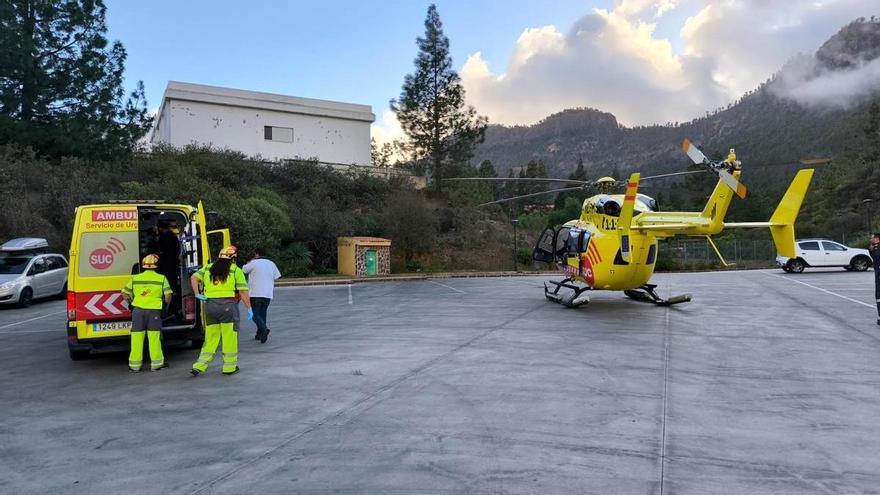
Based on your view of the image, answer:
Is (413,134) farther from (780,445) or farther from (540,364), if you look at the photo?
(780,445)

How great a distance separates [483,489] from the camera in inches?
150

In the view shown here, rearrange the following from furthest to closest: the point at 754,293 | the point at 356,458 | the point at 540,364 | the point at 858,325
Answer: the point at 754,293
the point at 858,325
the point at 540,364
the point at 356,458

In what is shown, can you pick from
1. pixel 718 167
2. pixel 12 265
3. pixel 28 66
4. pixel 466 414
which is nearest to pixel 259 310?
pixel 466 414

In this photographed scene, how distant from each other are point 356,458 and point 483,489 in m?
1.15

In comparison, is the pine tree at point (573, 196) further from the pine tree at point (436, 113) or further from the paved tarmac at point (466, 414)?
the paved tarmac at point (466, 414)

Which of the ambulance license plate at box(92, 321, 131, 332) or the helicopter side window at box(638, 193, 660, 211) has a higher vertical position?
the helicopter side window at box(638, 193, 660, 211)

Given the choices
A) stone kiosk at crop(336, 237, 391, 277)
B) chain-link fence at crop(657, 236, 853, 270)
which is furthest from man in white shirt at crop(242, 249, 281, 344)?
chain-link fence at crop(657, 236, 853, 270)

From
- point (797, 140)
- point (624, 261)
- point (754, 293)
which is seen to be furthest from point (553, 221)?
point (797, 140)

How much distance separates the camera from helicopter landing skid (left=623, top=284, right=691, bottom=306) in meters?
14.2

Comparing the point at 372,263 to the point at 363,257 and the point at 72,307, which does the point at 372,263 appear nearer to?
the point at 363,257

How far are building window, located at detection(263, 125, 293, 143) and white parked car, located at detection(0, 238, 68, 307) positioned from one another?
20.3m

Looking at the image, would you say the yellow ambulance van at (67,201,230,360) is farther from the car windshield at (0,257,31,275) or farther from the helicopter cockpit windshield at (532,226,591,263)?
the car windshield at (0,257,31,275)

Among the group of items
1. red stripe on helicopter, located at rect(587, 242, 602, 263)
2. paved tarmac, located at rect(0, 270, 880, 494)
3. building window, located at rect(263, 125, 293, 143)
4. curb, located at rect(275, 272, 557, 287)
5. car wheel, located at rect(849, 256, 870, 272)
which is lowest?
curb, located at rect(275, 272, 557, 287)

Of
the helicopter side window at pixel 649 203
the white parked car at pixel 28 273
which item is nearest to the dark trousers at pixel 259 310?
the helicopter side window at pixel 649 203
